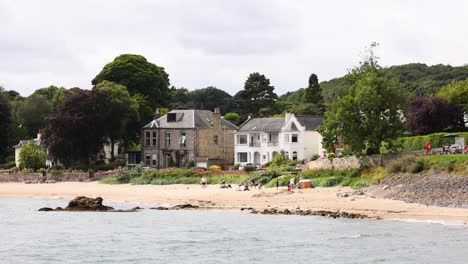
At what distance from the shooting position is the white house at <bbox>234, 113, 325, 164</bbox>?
3083 inches

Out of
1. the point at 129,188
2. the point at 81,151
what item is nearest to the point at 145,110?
the point at 81,151

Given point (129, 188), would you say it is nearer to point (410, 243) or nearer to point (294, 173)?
point (294, 173)

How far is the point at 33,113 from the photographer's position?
103500 mm

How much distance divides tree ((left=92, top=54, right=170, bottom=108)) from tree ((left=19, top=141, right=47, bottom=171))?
1819cm

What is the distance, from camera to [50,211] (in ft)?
157

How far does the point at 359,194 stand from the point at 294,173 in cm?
1196

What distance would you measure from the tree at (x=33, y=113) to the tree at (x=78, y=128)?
24605 millimetres

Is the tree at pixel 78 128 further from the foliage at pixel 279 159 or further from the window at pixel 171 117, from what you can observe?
the foliage at pixel 279 159

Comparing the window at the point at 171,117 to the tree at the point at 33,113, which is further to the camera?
the tree at the point at 33,113

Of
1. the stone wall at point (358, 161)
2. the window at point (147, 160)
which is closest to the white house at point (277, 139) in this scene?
the window at point (147, 160)

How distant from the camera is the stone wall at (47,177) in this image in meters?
73.6

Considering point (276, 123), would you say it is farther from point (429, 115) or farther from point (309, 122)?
point (429, 115)

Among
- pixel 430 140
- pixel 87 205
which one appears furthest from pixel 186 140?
pixel 87 205

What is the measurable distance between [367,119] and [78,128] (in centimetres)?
3356
